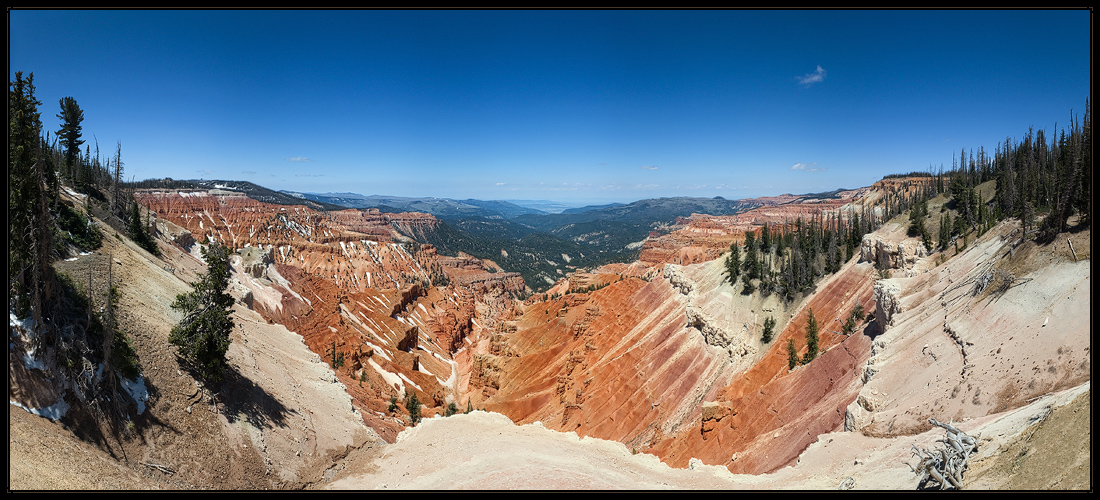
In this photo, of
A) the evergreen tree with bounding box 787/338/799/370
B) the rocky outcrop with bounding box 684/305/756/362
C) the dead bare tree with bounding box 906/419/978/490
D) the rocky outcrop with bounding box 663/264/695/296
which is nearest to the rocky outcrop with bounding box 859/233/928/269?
the rocky outcrop with bounding box 684/305/756/362

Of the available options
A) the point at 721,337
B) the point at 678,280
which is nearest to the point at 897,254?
the point at 721,337

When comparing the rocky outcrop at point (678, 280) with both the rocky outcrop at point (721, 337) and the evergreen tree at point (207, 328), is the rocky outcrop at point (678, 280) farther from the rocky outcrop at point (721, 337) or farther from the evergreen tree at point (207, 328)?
the evergreen tree at point (207, 328)

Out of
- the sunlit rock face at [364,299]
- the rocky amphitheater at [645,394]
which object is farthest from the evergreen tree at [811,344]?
the sunlit rock face at [364,299]

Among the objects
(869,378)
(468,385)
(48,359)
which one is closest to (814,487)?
(869,378)

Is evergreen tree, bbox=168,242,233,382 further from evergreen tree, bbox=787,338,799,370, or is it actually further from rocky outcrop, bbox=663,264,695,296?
rocky outcrop, bbox=663,264,695,296

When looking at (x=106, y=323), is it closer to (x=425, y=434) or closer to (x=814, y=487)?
(x=425, y=434)

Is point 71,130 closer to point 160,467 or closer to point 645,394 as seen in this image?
point 160,467

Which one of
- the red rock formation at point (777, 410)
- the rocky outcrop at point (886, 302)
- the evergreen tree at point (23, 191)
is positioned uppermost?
the evergreen tree at point (23, 191)
